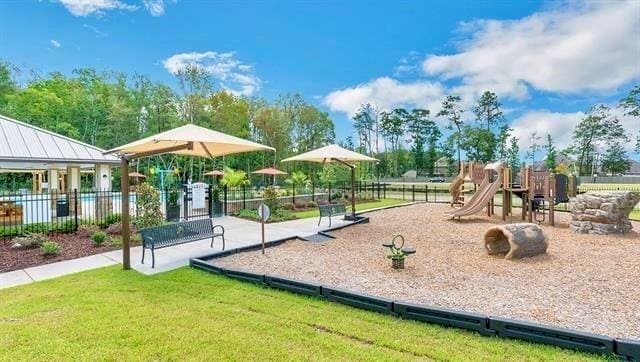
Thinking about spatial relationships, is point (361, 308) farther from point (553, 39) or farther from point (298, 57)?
point (298, 57)

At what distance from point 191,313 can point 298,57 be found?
26717 mm

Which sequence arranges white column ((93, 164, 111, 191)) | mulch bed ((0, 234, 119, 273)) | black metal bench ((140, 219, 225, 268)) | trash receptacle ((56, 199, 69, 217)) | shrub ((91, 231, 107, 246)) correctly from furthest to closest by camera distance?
white column ((93, 164, 111, 191)), trash receptacle ((56, 199, 69, 217)), shrub ((91, 231, 107, 246)), mulch bed ((0, 234, 119, 273)), black metal bench ((140, 219, 225, 268))

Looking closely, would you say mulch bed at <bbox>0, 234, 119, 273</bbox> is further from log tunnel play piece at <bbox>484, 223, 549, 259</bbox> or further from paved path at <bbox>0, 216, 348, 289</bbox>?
log tunnel play piece at <bbox>484, 223, 549, 259</bbox>

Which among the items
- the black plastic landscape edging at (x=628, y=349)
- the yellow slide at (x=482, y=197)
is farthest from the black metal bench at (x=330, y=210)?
the black plastic landscape edging at (x=628, y=349)

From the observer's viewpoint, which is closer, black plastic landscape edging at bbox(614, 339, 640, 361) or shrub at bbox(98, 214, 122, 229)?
black plastic landscape edging at bbox(614, 339, 640, 361)

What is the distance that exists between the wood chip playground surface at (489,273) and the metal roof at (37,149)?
1072 cm

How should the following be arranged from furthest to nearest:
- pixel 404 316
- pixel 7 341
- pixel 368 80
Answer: pixel 368 80, pixel 404 316, pixel 7 341

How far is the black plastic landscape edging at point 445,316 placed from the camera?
12.4 feet

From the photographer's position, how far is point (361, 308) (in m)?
4.50

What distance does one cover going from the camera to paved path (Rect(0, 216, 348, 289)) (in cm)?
628

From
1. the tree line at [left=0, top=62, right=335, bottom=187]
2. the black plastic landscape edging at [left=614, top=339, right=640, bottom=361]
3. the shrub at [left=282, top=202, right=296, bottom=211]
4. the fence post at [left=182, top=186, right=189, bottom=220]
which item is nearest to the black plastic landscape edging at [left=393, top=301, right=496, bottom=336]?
the black plastic landscape edging at [left=614, top=339, right=640, bottom=361]

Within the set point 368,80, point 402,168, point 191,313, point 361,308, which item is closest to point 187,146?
point 191,313

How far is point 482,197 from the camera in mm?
13344

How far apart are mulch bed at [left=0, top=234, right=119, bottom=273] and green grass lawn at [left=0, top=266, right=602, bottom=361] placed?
210 centimetres
